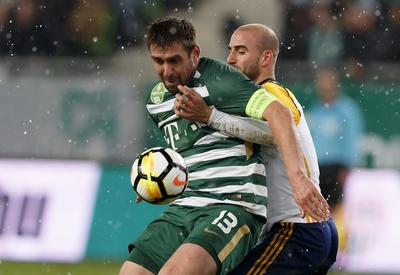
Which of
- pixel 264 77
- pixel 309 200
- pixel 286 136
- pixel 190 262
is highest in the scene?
pixel 264 77

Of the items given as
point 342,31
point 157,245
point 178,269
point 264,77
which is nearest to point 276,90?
point 264,77

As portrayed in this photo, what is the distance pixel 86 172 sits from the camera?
12086mm

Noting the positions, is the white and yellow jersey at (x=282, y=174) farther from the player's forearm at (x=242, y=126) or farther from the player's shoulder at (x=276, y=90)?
the player's forearm at (x=242, y=126)

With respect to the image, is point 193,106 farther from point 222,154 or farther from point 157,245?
point 157,245

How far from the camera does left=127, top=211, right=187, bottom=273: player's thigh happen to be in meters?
5.88

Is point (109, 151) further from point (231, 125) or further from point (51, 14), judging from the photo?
point (231, 125)

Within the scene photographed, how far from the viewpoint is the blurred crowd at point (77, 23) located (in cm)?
1409

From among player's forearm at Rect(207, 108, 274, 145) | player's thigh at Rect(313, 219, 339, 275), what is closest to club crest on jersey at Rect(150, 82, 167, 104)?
player's forearm at Rect(207, 108, 274, 145)

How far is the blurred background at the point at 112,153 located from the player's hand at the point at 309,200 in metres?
5.65

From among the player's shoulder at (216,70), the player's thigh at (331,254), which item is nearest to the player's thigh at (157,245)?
the player's shoulder at (216,70)

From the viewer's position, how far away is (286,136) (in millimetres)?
5594

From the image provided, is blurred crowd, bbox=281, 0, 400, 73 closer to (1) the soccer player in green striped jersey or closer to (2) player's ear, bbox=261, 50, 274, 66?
(2) player's ear, bbox=261, 50, 274, 66

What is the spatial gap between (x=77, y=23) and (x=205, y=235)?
9.31 meters

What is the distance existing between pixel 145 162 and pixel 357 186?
647 centimetres
